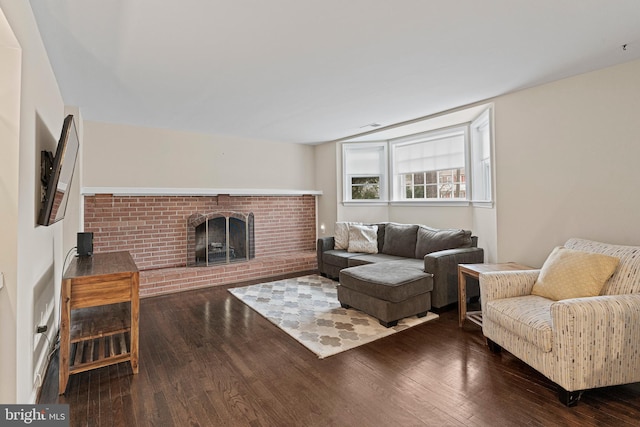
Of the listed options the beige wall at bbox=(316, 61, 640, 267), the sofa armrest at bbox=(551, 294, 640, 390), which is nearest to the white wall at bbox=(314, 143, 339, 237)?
the beige wall at bbox=(316, 61, 640, 267)

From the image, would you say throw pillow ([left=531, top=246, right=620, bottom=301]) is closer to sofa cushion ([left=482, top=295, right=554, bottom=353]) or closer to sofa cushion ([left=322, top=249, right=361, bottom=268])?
sofa cushion ([left=482, top=295, right=554, bottom=353])

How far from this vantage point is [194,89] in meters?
3.07

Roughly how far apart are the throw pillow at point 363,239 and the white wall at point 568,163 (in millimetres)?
1706

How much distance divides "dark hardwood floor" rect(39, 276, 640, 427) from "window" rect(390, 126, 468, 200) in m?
2.38

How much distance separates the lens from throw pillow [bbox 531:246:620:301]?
2150 mm

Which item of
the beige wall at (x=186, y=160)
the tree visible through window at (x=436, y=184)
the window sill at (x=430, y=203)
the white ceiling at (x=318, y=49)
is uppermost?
the white ceiling at (x=318, y=49)

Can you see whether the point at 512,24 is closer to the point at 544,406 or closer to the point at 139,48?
the point at 544,406

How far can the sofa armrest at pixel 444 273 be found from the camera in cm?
331

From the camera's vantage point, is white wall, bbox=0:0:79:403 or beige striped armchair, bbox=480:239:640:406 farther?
beige striped armchair, bbox=480:239:640:406

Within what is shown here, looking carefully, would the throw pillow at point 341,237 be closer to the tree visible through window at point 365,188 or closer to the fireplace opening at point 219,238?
the tree visible through window at point 365,188

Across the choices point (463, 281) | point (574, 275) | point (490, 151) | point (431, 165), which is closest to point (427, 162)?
point (431, 165)

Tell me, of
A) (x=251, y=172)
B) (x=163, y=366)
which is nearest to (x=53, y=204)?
(x=163, y=366)

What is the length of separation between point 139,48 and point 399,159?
13.4 feet

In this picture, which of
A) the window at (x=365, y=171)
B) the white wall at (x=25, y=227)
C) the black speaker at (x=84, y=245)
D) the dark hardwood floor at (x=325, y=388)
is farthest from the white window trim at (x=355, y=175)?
the white wall at (x=25, y=227)
